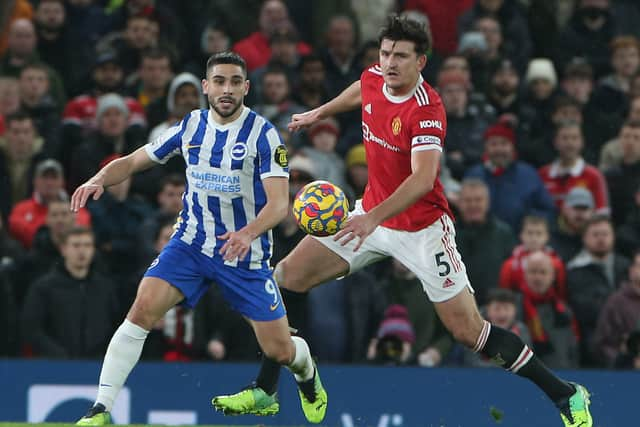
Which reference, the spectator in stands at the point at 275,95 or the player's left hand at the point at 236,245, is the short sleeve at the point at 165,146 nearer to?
the player's left hand at the point at 236,245

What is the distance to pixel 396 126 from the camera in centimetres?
885

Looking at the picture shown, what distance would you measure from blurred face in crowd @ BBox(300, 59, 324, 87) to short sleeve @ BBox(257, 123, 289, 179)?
→ 5.41 metres

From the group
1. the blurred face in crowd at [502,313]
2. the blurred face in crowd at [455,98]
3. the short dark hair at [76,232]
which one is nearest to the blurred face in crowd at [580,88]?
the blurred face in crowd at [455,98]

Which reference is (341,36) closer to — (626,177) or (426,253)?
(626,177)

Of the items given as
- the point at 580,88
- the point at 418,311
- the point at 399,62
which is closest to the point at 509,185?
the point at 418,311

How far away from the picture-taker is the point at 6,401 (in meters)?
11.4

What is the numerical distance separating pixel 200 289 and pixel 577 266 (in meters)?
4.37

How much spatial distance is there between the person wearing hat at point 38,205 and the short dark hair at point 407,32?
14.9 ft

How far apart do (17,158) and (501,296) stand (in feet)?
15.0

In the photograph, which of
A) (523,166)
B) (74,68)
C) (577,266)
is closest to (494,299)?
(577,266)

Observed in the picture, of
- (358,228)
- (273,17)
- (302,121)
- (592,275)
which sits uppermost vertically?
(273,17)

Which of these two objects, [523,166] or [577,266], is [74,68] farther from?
[577,266]

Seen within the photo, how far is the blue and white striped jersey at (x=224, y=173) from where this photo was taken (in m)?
8.87

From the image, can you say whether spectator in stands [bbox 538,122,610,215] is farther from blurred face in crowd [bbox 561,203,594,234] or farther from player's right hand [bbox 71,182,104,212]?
player's right hand [bbox 71,182,104,212]
